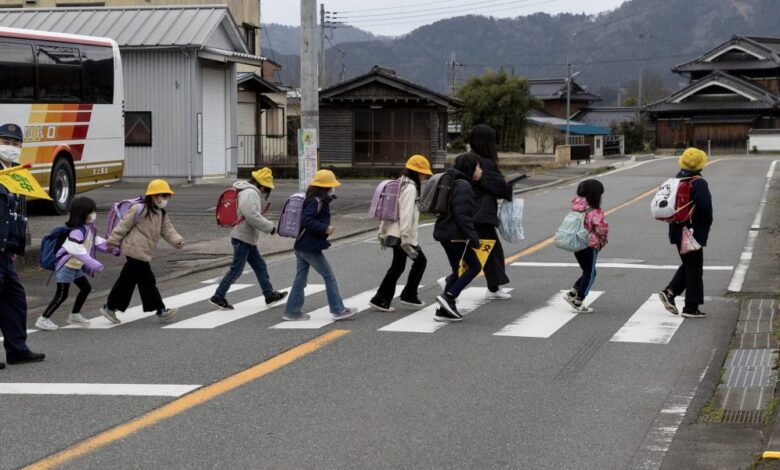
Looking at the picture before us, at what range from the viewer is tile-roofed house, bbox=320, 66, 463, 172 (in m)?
42.4

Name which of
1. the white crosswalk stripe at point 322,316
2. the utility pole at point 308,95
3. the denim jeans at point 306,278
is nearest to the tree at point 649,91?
the utility pole at point 308,95

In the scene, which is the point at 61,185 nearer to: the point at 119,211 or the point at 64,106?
the point at 64,106

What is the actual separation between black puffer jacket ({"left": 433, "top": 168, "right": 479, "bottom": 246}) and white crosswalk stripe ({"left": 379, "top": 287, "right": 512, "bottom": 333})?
32.3 inches

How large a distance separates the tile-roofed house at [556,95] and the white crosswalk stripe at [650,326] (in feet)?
241

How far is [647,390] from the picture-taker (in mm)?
7406

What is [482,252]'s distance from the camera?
428 inches

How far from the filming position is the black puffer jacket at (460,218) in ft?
32.9

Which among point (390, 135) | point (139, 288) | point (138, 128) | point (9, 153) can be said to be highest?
point (138, 128)

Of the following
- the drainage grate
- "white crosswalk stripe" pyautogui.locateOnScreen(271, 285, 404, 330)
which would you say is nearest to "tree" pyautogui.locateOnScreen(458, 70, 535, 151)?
"white crosswalk stripe" pyautogui.locateOnScreen(271, 285, 404, 330)

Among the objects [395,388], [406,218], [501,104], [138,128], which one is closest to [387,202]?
[406,218]

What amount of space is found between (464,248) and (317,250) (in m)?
1.42

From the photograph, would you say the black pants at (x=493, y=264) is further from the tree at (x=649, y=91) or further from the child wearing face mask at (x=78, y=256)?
the tree at (x=649, y=91)

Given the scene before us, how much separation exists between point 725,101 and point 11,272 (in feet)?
226

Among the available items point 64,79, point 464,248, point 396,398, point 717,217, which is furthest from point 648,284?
point 64,79
